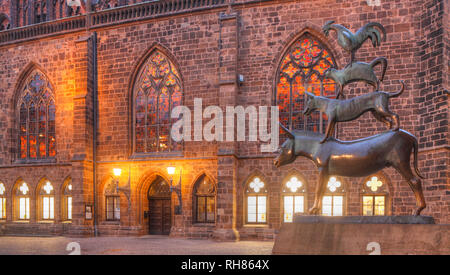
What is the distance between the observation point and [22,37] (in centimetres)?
2206

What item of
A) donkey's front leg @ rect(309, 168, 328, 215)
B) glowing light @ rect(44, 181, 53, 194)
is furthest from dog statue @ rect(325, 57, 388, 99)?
glowing light @ rect(44, 181, 53, 194)

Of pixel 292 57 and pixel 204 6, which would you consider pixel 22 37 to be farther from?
pixel 292 57

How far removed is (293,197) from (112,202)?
8.60 metres

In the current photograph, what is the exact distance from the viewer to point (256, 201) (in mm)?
17875

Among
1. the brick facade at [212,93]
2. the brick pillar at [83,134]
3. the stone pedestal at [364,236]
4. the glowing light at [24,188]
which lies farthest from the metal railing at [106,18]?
the stone pedestal at [364,236]

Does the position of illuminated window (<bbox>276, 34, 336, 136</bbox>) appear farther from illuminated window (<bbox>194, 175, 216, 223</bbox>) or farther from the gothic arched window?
the gothic arched window

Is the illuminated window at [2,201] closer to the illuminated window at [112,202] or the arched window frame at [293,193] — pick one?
the illuminated window at [112,202]

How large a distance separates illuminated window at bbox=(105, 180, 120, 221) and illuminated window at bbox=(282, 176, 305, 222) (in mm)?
7933

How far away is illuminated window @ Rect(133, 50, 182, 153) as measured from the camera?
19609 millimetres

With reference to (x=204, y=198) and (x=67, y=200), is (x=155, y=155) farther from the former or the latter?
(x=67, y=200)

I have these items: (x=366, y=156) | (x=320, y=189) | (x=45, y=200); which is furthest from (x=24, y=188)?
(x=366, y=156)

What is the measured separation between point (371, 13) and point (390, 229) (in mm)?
12909

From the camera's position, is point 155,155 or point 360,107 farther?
point 155,155

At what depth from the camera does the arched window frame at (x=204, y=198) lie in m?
18.5
